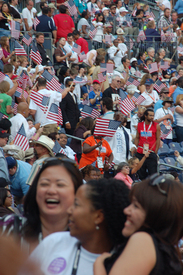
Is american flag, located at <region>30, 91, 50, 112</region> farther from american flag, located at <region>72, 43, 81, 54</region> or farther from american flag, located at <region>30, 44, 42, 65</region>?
american flag, located at <region>72, 43, 81, 54</region>

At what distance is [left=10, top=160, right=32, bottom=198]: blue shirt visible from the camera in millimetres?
5574

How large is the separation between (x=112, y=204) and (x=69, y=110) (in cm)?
752

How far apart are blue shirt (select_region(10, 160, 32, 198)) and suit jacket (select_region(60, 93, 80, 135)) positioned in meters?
3.68

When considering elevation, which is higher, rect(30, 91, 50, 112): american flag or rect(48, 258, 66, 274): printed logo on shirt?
rect(48, 258, 66, 274): printed logo on shirt

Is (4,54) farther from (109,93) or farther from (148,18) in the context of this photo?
(148,18)

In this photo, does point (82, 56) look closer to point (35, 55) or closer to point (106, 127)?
point (35, 55)

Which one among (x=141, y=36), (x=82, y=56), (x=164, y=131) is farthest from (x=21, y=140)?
(x=141, y=36)

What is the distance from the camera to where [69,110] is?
9.35 meters

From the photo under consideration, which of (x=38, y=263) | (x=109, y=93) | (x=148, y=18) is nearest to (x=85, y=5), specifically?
(x=148, y=18)

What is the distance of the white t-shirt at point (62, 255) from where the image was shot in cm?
180

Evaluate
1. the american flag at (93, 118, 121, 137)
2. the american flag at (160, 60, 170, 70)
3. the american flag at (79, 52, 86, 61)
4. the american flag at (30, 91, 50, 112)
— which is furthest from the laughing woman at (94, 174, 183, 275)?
the american flag at (160, 60, 170, 70)

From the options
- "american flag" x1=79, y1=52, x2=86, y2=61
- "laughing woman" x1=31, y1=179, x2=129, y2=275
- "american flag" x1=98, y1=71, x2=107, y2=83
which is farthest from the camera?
"american flag" x1=79, y1=52, x2=86, y2=61

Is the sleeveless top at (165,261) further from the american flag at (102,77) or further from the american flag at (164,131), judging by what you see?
the american flag at (102,77)

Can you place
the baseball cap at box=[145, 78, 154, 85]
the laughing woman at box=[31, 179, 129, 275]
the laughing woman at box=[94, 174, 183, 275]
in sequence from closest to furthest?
the laughing woman at box=[94, 174, 183, 275] < the laughing woman at box=[31, 179, 129, 275] < the baseball cap at box=[145, 78, 154, 85]
